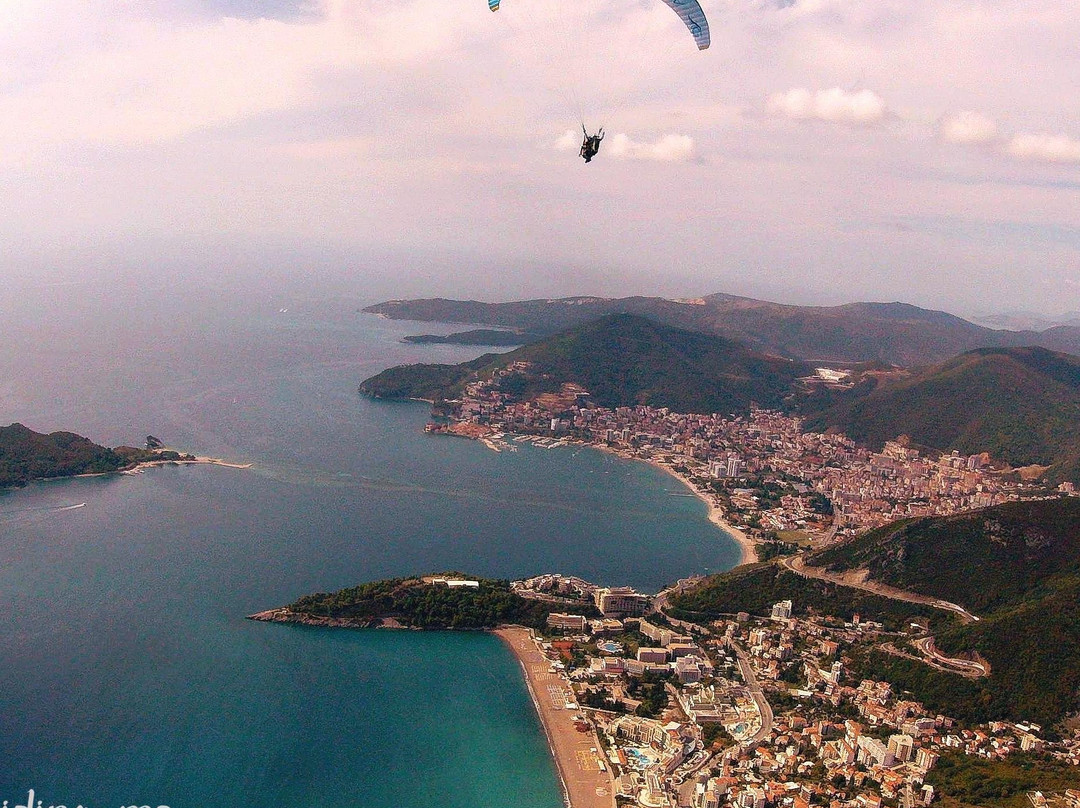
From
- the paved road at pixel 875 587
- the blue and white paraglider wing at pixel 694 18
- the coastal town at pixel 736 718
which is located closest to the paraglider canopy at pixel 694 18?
the blue and white paraglider wing at pixel 694 18

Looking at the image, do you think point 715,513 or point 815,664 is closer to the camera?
point 815,664

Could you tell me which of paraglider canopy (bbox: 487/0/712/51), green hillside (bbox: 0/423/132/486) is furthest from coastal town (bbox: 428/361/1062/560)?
paraglider canopy (bbox: 487/0/712/51)

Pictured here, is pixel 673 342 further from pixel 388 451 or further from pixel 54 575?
pixel 54 575

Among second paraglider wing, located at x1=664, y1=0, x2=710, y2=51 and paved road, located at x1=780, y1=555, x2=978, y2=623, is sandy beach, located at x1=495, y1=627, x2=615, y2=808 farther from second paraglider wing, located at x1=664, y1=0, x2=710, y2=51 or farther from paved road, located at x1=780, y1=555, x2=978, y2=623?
second paraglider wing, located at x1=664, y1=0, x2=710, y2=51

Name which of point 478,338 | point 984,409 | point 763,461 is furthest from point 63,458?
point 478,338

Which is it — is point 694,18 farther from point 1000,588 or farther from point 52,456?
point 52,456

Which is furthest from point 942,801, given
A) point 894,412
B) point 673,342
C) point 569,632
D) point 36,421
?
point 673,342
